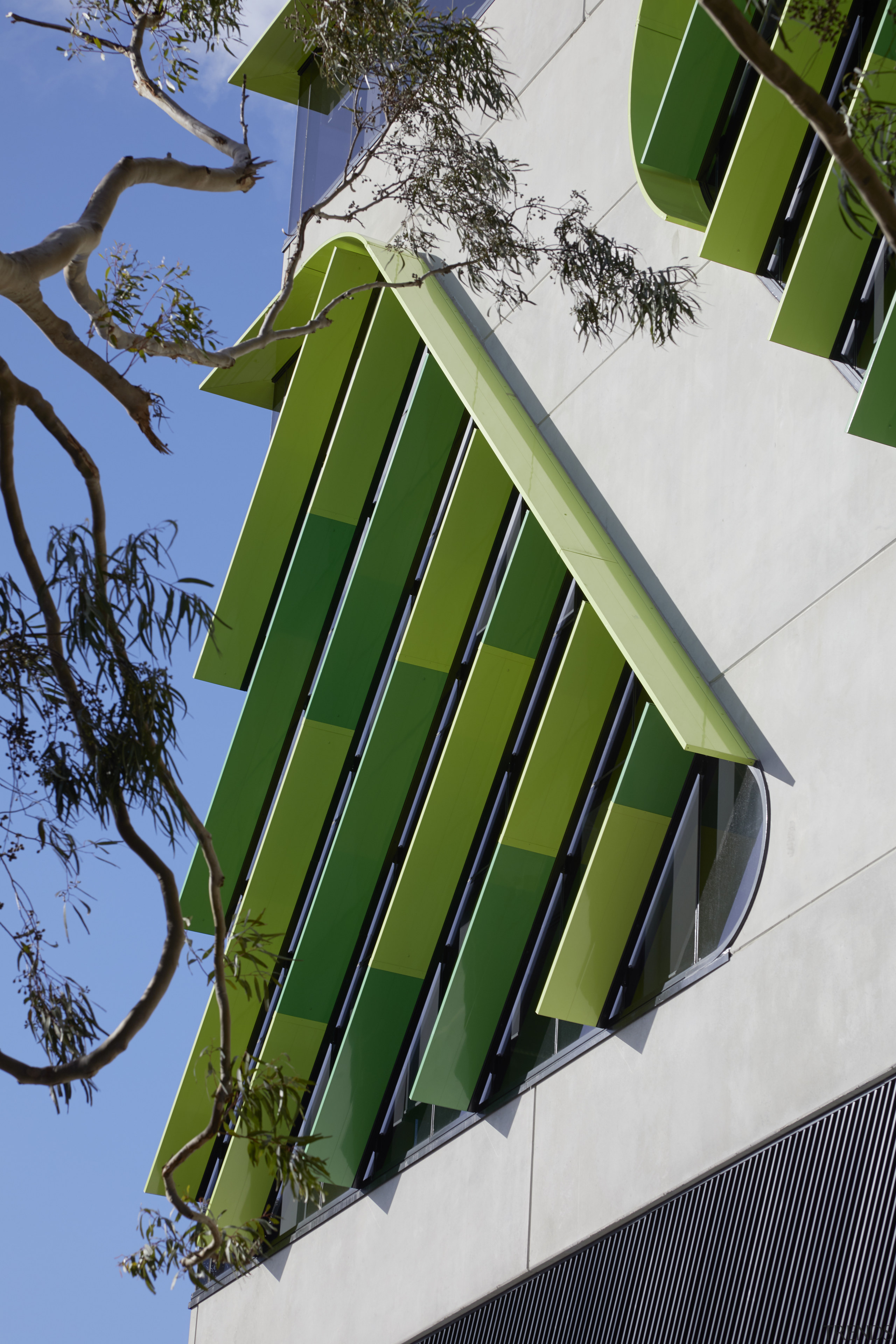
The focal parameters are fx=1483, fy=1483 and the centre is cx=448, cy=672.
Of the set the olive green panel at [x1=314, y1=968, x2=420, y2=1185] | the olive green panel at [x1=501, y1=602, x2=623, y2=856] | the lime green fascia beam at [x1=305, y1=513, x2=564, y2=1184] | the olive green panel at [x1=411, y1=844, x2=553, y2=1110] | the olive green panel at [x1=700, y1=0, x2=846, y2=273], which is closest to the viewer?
the olive green panel at [x1=700, y1=0, x2=846, y2=273]

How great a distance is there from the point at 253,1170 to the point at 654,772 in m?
6.22

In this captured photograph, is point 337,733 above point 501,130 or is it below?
below

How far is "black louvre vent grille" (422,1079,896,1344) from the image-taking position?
6.88m

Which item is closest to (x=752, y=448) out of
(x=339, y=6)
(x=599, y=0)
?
(x=339, y=6)

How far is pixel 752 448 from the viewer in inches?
357

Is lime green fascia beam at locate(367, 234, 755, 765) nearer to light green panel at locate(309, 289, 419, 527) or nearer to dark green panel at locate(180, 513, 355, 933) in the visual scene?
light green panel at locate(309, 289, 419, 527)

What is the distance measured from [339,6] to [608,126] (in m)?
2.62

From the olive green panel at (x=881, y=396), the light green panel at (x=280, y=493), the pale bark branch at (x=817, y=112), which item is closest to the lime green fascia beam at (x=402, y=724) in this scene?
the light green panel at (x=280, y=493)

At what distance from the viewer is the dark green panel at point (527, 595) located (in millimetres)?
11328

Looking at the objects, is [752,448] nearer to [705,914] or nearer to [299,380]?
[705,914]

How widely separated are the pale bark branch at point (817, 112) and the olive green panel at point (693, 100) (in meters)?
5.64

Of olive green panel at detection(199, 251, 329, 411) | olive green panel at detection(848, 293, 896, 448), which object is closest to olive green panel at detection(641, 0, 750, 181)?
olive green panel at detection(848, 293, 896, 448)

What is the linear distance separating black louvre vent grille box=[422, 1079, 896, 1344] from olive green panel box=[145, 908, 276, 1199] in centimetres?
514

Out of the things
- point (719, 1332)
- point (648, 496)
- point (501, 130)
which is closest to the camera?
point (719, 1332)
